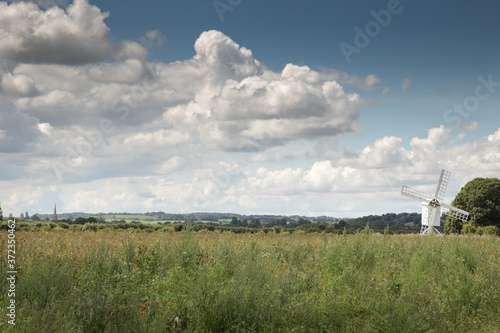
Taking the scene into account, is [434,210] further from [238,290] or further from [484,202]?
[238,290]

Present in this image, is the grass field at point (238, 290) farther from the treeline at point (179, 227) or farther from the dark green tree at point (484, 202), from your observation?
the dark green tree at point (484, 202)

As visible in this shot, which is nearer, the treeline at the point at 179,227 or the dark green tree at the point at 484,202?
the treeline at the point at 179,227

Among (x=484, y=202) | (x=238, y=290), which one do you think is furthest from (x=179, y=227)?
(x=484, y=202)

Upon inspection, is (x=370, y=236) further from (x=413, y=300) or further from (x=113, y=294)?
(x=113, y=294)

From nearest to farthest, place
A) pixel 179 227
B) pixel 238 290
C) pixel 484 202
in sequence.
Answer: pixel 238 290
pixel 179 227
pixel 484 202

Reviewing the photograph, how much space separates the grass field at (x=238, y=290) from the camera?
7.83 metres

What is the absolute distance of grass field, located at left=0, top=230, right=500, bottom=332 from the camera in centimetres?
783

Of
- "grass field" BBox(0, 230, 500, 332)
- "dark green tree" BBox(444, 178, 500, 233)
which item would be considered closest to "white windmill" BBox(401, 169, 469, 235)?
"dark green tree" BBox(444, 178, 500, 233)

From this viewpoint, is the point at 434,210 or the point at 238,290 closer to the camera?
the point at 238,290

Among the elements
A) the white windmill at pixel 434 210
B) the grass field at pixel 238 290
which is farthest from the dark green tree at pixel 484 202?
the grass field at pixel 238 290

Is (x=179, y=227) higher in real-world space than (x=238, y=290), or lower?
higher

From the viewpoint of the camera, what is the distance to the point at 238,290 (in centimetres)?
865

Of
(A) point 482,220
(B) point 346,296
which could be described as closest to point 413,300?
(B) point 346,296

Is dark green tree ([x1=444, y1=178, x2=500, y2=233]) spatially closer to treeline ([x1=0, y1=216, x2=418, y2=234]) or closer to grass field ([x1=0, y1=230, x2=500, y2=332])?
treeline ([x1=0, y1=216, x2=418, y2=234])
